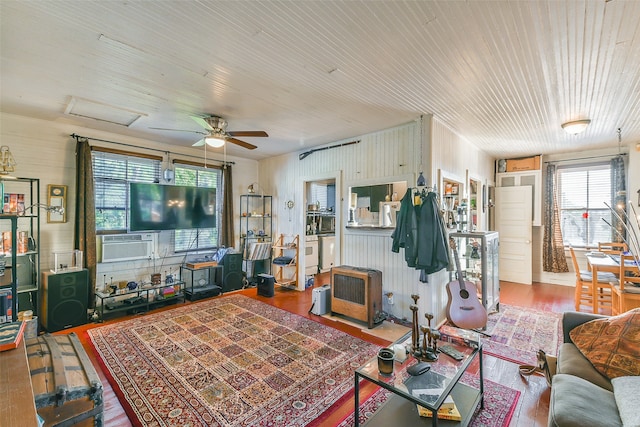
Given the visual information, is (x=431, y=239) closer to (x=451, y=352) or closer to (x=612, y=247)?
(x=451, y=352)

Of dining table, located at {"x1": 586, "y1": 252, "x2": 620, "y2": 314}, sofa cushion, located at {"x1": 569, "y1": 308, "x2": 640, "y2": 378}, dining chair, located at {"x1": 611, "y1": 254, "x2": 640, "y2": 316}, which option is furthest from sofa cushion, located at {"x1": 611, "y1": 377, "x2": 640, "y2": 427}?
dining table, located at {"x1": 586, "y1": 252, "x2": 620, "y2": 314}

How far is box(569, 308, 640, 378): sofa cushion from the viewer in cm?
171

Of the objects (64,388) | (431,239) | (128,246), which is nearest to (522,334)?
(431,239)

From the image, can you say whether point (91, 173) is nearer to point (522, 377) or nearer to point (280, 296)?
point (280, 296)

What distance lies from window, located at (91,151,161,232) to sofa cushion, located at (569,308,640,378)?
570 cm

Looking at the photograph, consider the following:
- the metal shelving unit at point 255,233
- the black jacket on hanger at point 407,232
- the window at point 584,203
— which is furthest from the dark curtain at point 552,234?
the metal shelving unit at point 255,233

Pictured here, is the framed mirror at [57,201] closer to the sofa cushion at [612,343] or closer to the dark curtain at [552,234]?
the sofa cushion at [612,343]

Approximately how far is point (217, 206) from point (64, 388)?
432cm

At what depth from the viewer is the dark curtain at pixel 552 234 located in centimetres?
561

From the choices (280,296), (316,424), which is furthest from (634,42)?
(280,296)

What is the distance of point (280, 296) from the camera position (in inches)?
196

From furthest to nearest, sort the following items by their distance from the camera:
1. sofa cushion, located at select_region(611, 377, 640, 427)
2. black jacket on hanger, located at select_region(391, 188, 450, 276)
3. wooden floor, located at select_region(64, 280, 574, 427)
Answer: black jacket on hanger, located at select_region(391, 188, 450, 276)
wooden floor, located at select_region(64, 280, 574, 427)
sofa cushion, located at select_region(611, 377, 640, 427)

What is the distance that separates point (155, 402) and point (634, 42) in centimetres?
447

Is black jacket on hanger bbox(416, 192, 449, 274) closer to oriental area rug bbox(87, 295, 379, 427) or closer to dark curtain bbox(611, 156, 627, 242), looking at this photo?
oriental area rug bbox(87, 295, 379, 427)
